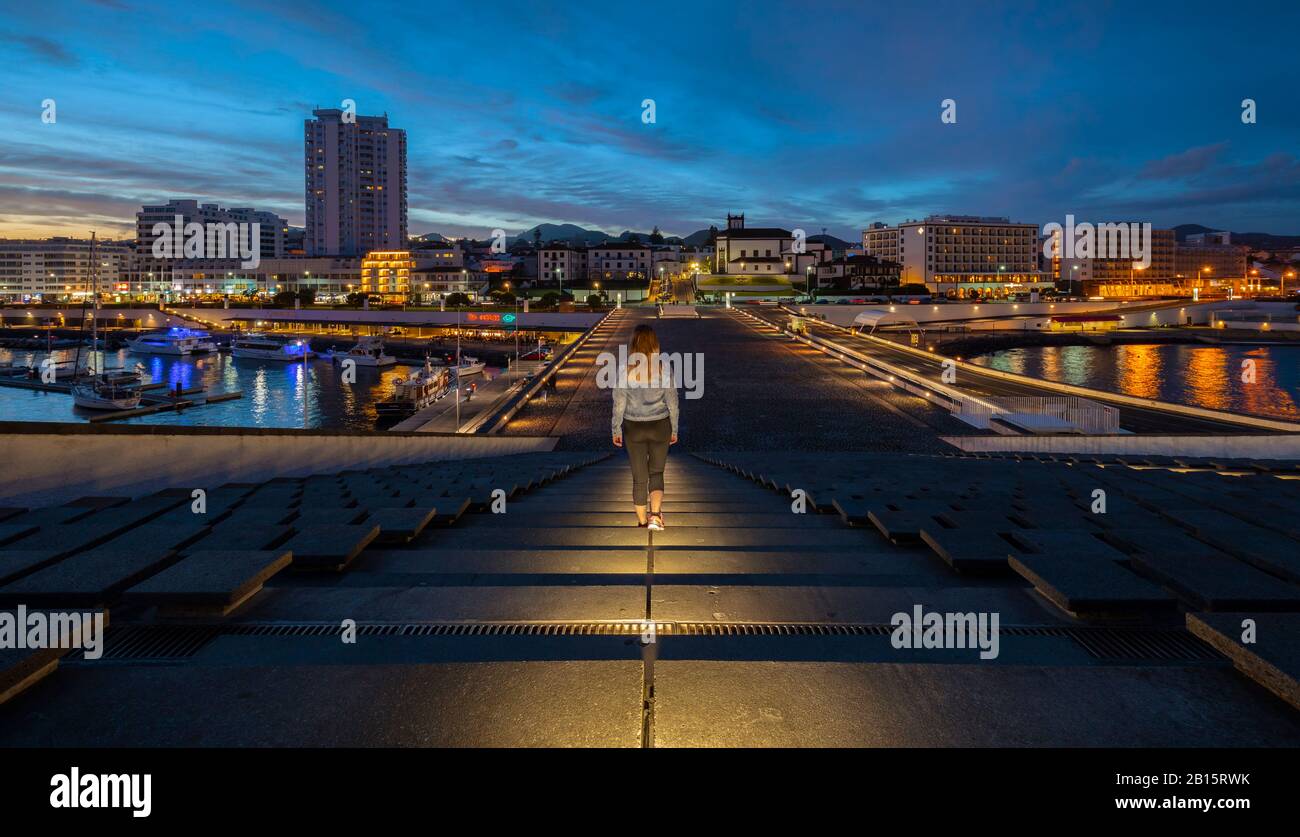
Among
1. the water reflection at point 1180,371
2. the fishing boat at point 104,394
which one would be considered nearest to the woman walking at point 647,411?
the water reflection at point 1180,371

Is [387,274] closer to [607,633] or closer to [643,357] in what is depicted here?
[643,357]

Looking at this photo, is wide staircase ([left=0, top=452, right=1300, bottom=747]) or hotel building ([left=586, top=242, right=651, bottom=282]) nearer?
wide staircase ([left=0, top=452, right=1300, bottom=747])

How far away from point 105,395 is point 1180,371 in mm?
84944

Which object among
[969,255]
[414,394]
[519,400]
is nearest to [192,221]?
[414,394]

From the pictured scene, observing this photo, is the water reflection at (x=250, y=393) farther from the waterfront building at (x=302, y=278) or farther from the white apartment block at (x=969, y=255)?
the white apartment block at (x=969, y=255)

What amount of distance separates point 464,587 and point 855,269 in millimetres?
133083

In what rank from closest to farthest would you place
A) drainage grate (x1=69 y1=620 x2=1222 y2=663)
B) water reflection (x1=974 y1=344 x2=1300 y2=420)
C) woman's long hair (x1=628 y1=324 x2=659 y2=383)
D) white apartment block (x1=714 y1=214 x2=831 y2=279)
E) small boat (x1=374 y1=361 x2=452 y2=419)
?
drainage grate (x1=69 y1=620 x2=1222 y2=663), woman's long hair (x1=628 y1=324 x2=659 y2=383), small boat (x1=374 y1=361 x2=452 y2=419), water reflection (x1=974 y1=344 x2=1300 y2=420), white apartment block (x1=714 y1=214 x2=831 y2=279)

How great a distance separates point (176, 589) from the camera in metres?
3.67

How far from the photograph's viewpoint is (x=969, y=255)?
144m

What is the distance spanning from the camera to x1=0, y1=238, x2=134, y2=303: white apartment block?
176 m

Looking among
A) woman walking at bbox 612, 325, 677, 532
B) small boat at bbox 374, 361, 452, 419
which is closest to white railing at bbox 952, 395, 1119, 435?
woman walking at bbox 612, 325, 677, 532

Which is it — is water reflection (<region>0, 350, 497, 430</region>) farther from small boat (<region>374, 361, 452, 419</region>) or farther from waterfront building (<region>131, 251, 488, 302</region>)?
waterfront building (<region>131, 251, 488, 302</region>)

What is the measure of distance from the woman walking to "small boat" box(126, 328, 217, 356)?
9744cm
